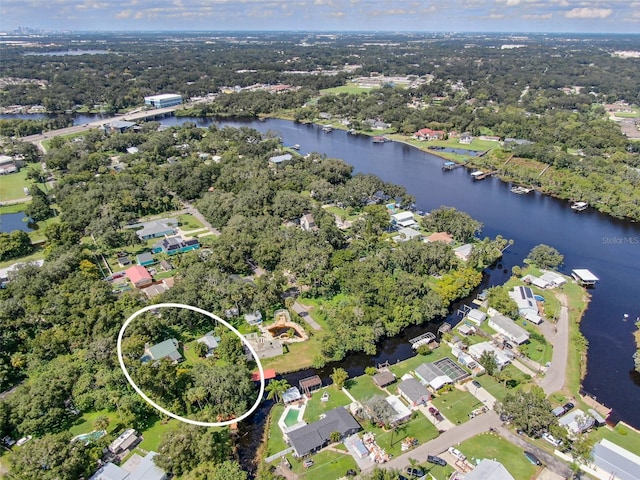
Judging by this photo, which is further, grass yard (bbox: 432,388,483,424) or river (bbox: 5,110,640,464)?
river (bbox: 5,110,640,464)

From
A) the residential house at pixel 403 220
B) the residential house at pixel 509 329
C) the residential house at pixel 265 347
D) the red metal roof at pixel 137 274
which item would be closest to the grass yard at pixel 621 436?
the residential house at pixel 509 329

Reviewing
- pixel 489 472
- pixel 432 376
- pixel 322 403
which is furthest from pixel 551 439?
pixel 322 403

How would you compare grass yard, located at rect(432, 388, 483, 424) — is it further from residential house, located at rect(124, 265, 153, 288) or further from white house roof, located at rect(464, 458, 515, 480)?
residential house, located at rect(124, 265, 153, 288)

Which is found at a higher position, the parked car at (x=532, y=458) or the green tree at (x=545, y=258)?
the green tree at (x=545, y=258)

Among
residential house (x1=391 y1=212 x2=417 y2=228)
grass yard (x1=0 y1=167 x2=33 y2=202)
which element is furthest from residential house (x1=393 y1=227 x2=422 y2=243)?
grass yard (x1=0 y1=167 x2=33 y2=202)

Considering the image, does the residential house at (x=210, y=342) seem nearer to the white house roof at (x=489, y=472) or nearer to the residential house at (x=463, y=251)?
the white house roof at (x=489, y=472)

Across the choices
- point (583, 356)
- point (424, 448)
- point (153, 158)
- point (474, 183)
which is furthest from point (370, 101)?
point (424, 448)
